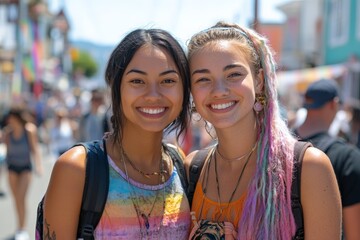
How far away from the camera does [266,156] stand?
239 cm

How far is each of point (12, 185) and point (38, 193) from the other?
9.32ft

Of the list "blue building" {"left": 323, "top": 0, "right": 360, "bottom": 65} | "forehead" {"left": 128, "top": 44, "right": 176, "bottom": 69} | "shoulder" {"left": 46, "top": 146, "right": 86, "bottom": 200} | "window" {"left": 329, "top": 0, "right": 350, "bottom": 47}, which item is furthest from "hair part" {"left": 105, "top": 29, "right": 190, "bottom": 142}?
"window" {"left": 329, "top": 0, "right": 350, "bottom": 47}

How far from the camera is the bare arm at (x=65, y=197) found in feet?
7.32

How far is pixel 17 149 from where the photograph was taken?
746 centimetres

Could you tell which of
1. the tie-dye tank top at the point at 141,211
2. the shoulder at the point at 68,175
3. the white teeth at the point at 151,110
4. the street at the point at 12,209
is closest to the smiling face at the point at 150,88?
the white teeth at the point at 151,110

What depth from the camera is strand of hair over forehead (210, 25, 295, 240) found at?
223 cm

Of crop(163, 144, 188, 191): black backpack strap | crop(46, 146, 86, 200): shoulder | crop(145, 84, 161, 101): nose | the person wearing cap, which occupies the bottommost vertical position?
the person wearing cap

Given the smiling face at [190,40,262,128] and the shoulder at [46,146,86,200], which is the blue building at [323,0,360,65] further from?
the shoulder at [46,146,86,200]

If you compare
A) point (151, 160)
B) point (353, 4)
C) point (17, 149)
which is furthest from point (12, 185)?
point (353, 4)

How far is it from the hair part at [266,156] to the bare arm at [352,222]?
1.31 meters

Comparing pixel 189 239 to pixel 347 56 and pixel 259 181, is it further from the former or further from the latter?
pixel 347 56

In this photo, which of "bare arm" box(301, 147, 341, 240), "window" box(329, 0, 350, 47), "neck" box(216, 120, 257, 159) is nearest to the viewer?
"bare arm" box(301, 147, 341, 240)

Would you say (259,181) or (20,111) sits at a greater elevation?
(259,181)

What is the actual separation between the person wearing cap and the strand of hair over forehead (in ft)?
2.53
